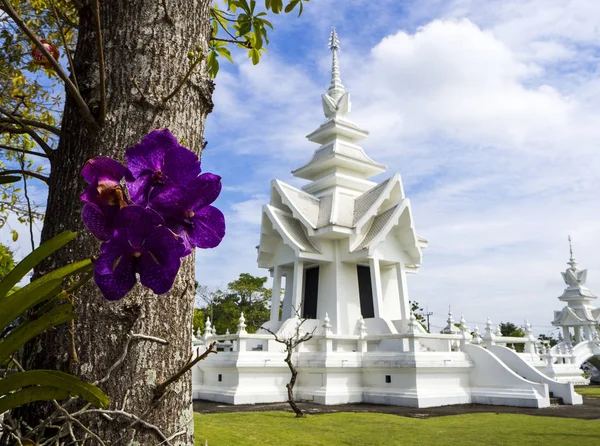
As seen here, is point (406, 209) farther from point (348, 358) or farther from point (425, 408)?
point (425, 408)

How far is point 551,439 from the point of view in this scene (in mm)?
6836

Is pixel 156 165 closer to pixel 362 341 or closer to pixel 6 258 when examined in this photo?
pixel 6 258

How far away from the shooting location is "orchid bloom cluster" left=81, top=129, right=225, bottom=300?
76 cm

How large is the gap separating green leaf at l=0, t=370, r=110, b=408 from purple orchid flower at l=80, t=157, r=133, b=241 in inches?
13.4

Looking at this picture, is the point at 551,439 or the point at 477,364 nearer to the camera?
the point at 551,439

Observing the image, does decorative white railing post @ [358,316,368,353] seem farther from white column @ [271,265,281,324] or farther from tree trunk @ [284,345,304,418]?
white column @ [271,265,281,324]

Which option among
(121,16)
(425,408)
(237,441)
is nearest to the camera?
(121,16)

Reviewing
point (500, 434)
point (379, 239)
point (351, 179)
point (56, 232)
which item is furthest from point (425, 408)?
point (56, 232)

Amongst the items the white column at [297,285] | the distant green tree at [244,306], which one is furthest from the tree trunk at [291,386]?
the distant green tree at [244,306]

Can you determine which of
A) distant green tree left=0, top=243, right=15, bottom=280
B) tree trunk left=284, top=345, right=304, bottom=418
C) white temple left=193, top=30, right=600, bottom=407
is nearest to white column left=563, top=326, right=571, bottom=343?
white temple left=193, top=30, right=600, bottom=407

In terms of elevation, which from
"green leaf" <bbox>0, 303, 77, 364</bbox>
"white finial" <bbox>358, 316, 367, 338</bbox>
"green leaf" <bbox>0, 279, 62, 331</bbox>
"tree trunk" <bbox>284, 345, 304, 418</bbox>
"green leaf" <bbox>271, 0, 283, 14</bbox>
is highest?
"green leaf" <bbox>271, 0, 283, 14</bbox>

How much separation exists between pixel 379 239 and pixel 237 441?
9.15 m

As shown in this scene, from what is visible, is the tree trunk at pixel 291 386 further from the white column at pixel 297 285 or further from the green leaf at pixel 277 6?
the green leaf at pixel 277 6

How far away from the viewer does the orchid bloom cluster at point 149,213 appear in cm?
76
